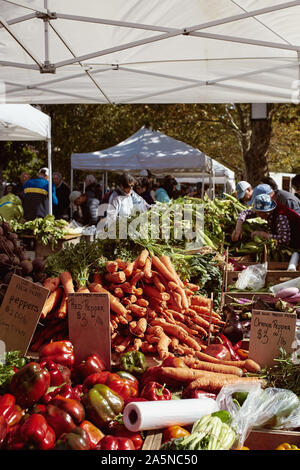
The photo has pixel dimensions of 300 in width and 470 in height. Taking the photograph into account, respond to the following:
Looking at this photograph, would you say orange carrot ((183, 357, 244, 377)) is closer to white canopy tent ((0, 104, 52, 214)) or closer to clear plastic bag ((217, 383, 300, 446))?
clear plastic bag ((217, 383, 300, 446))

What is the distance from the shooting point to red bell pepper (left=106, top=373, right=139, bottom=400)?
7.38ft

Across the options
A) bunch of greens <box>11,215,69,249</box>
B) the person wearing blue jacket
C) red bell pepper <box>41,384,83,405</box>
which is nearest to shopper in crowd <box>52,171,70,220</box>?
the person wearing blue jacket

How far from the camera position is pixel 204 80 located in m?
6.80

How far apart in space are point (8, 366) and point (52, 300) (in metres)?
0.86

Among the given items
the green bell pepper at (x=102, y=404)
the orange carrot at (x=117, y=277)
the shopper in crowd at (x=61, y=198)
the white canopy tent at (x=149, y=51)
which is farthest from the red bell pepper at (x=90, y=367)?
the shopper in crowd at (x=61, y=198)

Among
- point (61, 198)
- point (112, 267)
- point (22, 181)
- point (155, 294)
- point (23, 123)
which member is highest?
point (23, 123)

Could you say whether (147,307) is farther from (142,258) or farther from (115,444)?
(115,444)

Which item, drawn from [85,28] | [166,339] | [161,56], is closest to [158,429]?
[166,339]

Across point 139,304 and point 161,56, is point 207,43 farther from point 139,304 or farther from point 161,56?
point 139,304

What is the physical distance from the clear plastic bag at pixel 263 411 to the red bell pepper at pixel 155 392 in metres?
0.26

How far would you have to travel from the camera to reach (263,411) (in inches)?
81.7

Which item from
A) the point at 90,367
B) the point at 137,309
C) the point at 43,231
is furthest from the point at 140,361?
the point at 43,231

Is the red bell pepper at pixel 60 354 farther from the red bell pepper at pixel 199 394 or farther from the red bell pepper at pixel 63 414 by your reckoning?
the red bell pepper at pixel 199 394

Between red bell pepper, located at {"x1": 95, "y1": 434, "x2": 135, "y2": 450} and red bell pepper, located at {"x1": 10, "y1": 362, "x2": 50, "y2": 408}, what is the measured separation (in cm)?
42
